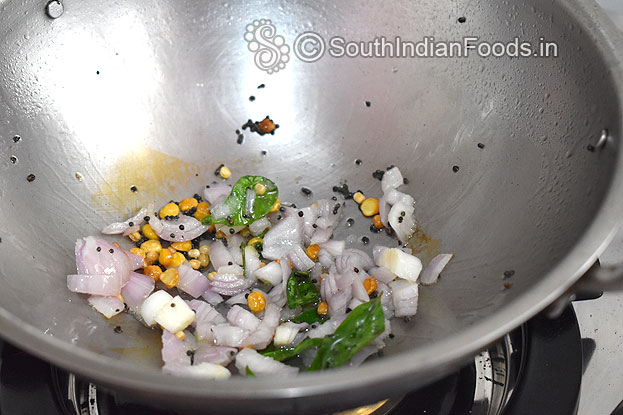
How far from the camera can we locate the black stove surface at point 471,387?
36.7 inches

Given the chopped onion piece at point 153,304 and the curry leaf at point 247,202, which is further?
the curry leaf at point 247,202

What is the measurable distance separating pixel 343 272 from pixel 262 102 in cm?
46

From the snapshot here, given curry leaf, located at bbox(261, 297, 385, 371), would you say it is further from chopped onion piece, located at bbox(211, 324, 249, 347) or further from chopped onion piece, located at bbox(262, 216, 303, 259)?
chopped onion piece, located at bbox(262, 216, 303, 259)

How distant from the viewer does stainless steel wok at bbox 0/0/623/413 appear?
974 mm

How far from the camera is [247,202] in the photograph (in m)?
1.25

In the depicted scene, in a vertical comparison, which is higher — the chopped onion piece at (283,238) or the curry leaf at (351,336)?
the chopped onion piece at (283,238)

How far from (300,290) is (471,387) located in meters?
0.34

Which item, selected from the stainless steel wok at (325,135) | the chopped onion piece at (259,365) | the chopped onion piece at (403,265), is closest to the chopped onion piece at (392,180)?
the stainless steel wok at (325,135)

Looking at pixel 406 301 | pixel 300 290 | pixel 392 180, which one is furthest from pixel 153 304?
pixel 392 180

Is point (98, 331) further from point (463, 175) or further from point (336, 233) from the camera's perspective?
point (463, 175)

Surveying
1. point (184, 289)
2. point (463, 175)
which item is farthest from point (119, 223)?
point (463, 175)

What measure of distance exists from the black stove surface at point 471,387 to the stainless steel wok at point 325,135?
0.07 m

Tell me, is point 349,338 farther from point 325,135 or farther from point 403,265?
point 325,135

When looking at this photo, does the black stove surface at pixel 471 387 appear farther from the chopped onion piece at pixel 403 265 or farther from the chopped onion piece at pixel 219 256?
the chopped onion piece at pixel 219 256
